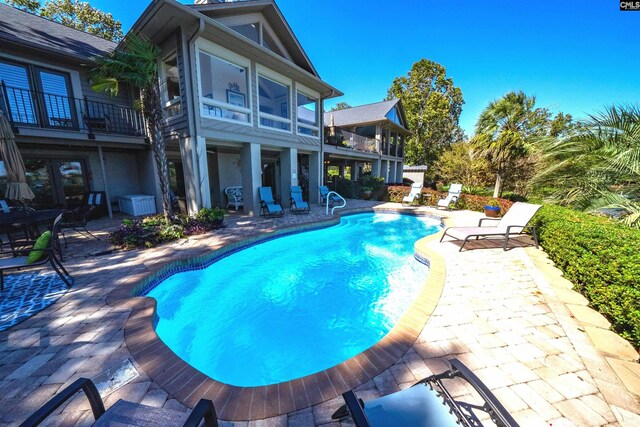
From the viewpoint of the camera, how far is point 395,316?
4105 mm

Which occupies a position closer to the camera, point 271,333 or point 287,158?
point 271,333

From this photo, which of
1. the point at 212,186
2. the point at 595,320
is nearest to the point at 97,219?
the point at 212,186

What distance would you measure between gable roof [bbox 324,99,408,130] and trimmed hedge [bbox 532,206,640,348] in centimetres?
1494

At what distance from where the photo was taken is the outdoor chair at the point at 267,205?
905 centimetres

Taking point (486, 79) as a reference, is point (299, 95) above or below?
below

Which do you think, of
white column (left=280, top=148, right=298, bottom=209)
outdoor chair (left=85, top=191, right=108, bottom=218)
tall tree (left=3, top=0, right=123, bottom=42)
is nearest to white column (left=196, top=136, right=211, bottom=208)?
outdoor chair (left=85, top=191, right=108, bottom=218)

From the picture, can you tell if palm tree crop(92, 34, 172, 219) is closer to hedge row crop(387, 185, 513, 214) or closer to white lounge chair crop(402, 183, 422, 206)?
white lounge chair crop(402, 183, 422, 206)

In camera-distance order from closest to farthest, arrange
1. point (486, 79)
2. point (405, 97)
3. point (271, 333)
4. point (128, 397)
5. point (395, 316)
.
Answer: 1. point (128, 397)
2. point (271, 333)
3. point (395, 316)
4. point (486, 79)
5. point (405, 97)

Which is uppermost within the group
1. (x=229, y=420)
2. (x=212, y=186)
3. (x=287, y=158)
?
(x=287, y=158)

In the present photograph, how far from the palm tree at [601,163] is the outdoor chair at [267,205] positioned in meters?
7.66

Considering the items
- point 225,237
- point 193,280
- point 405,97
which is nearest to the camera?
point 193,280

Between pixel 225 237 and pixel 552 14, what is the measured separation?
44.6 feet

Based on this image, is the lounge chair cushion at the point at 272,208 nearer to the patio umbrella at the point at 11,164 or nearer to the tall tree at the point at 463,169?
the patio umbrella at the point at 11,164

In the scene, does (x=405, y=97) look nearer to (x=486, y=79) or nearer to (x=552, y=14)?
(x=486, y=79)
